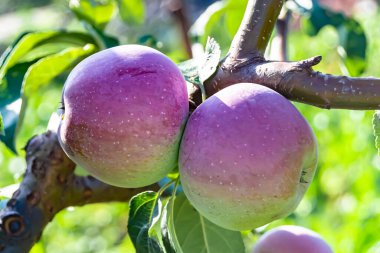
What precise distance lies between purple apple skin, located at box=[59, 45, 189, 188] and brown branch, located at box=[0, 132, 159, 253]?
23 centimetres

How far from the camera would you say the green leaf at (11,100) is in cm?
95

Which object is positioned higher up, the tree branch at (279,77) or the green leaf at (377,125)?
the tree branch at (279,77)

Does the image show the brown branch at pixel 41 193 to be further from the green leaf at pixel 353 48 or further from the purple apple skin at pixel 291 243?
the green leaf at pixel 353 48

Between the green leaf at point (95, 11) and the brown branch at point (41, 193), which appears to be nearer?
the brown branch at point (41, 193)

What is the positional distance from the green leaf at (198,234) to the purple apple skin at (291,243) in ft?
0.22

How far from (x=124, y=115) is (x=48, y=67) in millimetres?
374

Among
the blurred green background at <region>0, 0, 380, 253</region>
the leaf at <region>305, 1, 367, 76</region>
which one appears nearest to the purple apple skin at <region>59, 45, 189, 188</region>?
the blurred green background at <region>0, 0, 380, 253</region>

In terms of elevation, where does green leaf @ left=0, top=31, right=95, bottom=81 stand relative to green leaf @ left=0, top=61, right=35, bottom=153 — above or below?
above

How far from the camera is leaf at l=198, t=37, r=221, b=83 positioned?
2.64ft

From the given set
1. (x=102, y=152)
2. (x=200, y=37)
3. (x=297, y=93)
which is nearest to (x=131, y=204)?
(x=102, y=152)


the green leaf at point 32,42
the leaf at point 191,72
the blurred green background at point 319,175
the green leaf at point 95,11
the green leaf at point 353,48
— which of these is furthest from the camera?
the blurred green background at point 319,175

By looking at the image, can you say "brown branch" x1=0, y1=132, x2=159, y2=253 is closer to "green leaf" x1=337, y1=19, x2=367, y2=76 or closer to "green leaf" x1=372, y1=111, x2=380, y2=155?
"green leaf" x1=372, y1=111, x2=380, y2=155

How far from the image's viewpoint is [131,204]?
882 millimetres

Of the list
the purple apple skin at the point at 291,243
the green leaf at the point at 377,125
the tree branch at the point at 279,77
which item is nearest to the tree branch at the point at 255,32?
the tree branch at the point at 279,77
